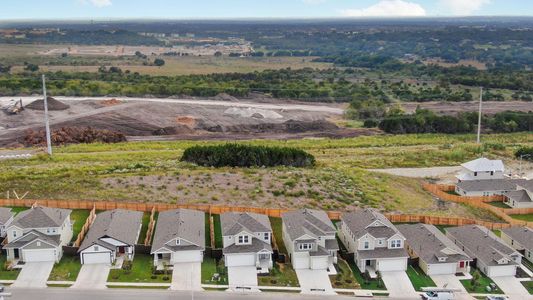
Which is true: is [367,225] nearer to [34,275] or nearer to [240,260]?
[240,260]

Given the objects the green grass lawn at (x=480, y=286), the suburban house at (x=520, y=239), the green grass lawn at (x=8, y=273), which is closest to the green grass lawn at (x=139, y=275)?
the green grass lawn at (x=8, y=273)

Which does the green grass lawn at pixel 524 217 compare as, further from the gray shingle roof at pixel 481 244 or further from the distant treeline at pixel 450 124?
the distant treeline at pixel 450 124

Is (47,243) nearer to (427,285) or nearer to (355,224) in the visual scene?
(355,224)

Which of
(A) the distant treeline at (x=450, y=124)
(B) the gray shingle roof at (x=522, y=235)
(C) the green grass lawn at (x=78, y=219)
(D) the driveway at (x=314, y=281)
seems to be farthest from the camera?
(A) the distant treeline at (x=450, y=124)

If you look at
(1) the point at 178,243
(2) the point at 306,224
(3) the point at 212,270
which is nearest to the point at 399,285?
(2) the point at 306,224

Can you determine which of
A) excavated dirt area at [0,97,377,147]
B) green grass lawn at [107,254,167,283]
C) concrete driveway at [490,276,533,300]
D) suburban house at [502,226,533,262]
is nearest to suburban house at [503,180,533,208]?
suburban house at [502,226,533,262]

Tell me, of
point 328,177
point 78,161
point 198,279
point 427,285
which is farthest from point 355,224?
point 78,161

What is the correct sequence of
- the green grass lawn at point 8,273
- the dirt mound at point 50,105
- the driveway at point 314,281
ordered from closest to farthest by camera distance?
the driveway at point 314,281 < the green grass lawn at point 8,273 < the dirt mound at point 50,105

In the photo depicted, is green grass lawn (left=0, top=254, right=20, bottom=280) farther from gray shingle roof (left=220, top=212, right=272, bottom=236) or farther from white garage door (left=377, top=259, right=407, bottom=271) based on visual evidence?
white garage door (left=377, top=259, right=407, bottom=271)
